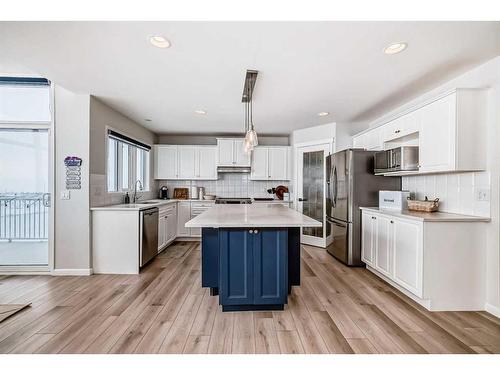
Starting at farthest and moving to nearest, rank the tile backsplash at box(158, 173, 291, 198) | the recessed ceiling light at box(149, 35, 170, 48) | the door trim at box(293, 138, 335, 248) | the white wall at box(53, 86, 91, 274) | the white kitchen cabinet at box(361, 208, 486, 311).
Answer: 1. the tile backsplash at box(158, 173, 291, 198)
2. the door trim at box(293, 138, 335, 248)
3. the white wall at box(53, 86, 91, 274)
4. the white kitchen cabinet at box(361, 208, 486, 311)
5. the recessed ceiling light at box(149, 35, 170, 48)

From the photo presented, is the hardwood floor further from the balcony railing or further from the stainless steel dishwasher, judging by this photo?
the balcony railing

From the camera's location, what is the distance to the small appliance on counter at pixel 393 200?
10.2 ft

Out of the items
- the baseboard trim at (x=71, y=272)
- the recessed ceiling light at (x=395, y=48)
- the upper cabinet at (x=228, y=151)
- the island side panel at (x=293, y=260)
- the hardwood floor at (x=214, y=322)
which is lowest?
the hardwood floor at (x=214, y=322)

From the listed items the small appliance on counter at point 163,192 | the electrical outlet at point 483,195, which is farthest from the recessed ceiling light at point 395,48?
the small appliance on counter at point 163,192

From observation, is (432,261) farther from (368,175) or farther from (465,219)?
(368,175)

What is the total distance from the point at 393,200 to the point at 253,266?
2.17 m

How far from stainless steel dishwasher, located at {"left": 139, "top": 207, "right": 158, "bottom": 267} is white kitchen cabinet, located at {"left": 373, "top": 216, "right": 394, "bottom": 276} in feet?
10.7

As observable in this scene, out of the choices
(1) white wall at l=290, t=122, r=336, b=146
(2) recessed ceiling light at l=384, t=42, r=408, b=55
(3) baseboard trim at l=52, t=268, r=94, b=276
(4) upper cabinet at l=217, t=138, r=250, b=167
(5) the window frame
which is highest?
(2) recessed ceiling light at l=384, t=42, r=408, b=55

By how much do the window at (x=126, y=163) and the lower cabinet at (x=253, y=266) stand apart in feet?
8.90

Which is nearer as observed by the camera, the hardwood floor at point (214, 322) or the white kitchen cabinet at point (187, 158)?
the hardwood floor at point (214, 322)

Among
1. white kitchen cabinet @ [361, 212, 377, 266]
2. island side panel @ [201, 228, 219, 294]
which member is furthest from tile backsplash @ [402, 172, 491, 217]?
island side panel @ [201, 228, 219, 294]

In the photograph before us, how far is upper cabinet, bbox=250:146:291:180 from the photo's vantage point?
573 cm

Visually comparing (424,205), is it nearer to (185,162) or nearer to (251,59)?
(251,59)

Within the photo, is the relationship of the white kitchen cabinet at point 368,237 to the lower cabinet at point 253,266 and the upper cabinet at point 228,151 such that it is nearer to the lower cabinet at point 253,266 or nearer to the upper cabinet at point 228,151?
the lower cabinet at point 253,266
